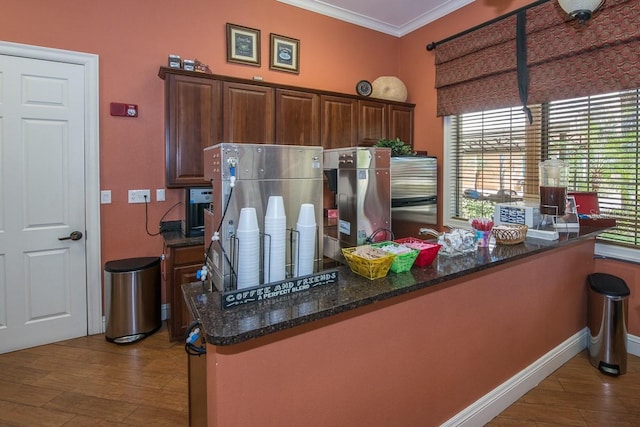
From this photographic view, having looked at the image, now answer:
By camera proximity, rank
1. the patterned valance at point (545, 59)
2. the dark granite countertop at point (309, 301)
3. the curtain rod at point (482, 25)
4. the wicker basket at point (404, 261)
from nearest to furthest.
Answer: the dark granite countertop at point (309, 301), the wicker basket at point (404, 261), the patterned valance at point (545, 59), the curtain rod at point (482, 25)

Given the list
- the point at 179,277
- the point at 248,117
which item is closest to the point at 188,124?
the point at 248,117

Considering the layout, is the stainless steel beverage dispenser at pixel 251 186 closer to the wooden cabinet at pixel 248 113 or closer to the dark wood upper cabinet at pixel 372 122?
the wooden cabinet at pixel 248 113

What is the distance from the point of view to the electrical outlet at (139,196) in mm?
3086

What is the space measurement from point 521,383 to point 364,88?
10.7 ft

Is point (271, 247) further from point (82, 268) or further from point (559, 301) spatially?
point (82, 268)

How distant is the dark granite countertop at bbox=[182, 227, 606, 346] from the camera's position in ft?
3.42

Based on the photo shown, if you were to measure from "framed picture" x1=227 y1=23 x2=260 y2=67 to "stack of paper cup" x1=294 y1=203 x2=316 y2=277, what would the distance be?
8.86 ft

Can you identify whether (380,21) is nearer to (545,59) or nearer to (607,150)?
(545,59)

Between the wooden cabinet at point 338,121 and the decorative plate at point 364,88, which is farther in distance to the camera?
the decorative plate at point 364,88

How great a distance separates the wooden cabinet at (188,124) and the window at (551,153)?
2.58m

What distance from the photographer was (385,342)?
146 centimetres

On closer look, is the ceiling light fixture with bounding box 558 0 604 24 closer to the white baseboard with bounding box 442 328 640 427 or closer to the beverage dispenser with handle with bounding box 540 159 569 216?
the beverage dispenser with handle with bounding box 540 159 569 216

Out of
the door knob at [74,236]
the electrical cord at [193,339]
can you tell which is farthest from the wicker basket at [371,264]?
the door knob at [74,236]

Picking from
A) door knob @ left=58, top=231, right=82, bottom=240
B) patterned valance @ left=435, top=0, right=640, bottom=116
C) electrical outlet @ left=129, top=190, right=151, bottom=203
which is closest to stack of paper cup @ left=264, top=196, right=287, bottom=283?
electrical outlet @ left=129, top=190, right=151, bottom=203
